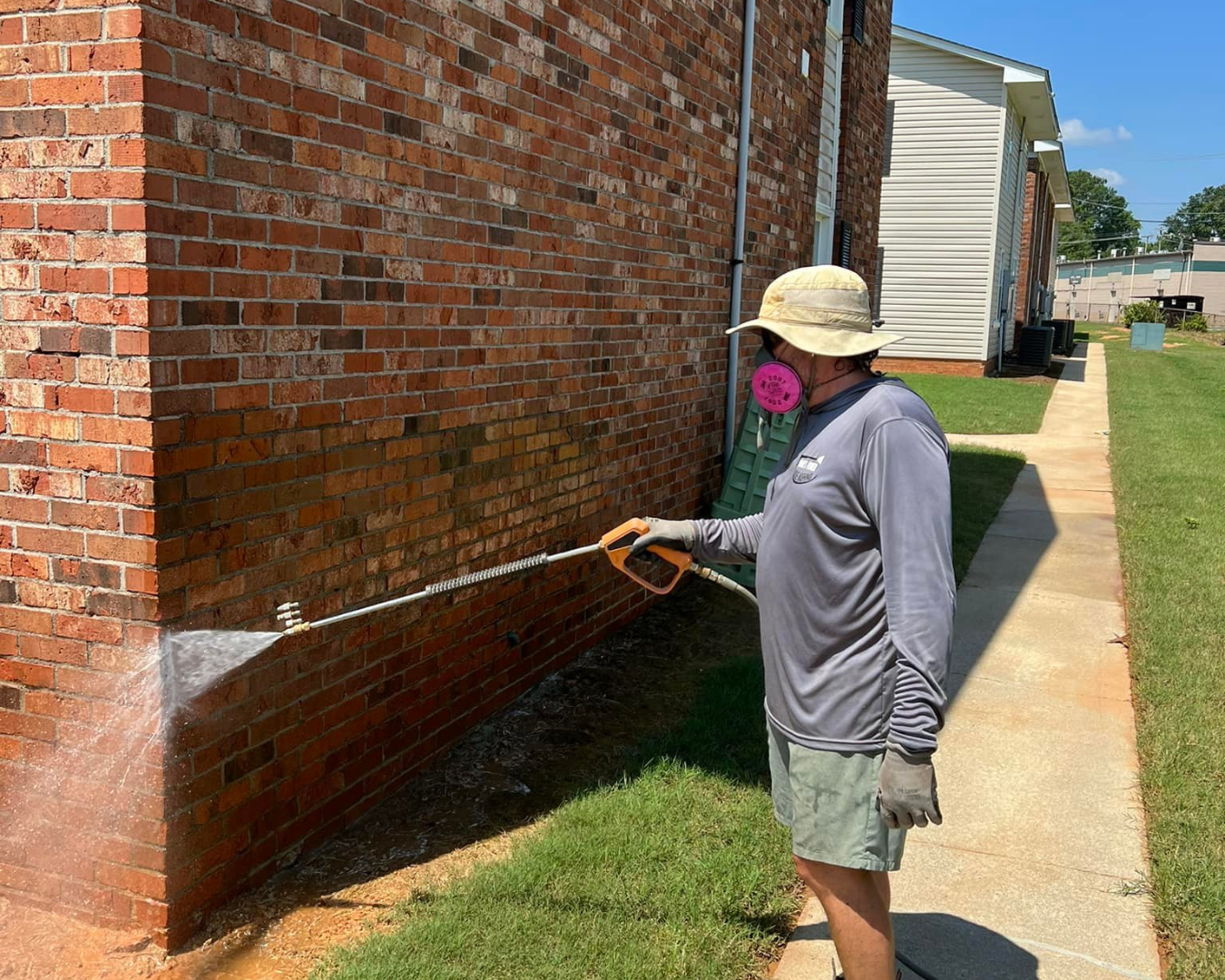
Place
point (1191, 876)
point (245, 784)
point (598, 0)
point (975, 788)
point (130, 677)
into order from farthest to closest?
point (598, 0) → point (975, 788) → point (1191, 876) → point (245, 784) → point (130, 677)

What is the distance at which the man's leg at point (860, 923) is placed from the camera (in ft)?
8.91

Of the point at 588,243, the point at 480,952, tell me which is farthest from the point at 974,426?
the point at 480,952

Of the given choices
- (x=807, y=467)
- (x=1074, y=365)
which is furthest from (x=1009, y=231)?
(x=807, y=467)

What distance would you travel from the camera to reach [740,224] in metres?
7.70

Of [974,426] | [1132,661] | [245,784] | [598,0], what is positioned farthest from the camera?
[974,426]

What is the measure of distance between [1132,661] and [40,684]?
18.1ft

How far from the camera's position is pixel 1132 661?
6.25m

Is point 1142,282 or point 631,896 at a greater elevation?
point 1142,282

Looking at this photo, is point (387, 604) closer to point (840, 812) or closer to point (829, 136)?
point (840, 812)

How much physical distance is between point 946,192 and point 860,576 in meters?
24.4

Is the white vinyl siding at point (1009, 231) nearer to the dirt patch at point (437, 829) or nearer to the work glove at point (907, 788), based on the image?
the dirt patch at point (437, 829)

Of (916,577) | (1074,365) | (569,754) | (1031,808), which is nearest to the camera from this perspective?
(916,577)

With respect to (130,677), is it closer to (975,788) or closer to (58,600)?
(58,600)

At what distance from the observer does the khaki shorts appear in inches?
104
